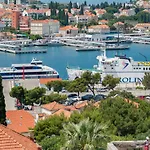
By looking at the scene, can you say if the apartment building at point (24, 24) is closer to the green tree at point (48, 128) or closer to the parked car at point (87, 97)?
the parked car at point (87, 97)

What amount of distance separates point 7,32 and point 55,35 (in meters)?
5.35

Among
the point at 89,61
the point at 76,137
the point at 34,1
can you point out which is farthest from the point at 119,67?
the point at 34,1

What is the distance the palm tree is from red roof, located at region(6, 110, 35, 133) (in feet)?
20.7

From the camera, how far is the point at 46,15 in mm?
71625

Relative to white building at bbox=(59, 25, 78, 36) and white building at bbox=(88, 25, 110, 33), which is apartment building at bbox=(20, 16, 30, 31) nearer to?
white building at bbox=(59, 25, 78, 36)

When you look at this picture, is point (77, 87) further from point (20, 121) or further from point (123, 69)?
point (123, 69)

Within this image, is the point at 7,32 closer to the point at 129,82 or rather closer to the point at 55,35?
the point at 55,35

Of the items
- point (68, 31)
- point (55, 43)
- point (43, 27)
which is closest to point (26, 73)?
point (55, 43)

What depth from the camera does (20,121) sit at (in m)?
12.5

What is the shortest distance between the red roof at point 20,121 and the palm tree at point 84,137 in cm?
632

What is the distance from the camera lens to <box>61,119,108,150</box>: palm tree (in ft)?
17.7

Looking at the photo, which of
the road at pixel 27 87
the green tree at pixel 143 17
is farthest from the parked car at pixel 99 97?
the green tree at pixel 143 17

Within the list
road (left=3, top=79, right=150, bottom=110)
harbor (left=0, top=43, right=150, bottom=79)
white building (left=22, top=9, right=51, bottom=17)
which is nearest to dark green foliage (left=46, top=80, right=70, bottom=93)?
road (left=3, top=79, right=150, bottom=110)

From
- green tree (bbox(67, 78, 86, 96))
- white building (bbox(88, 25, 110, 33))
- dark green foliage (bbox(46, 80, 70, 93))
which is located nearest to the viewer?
green tree (bbox(67, 78, 86, 96))
